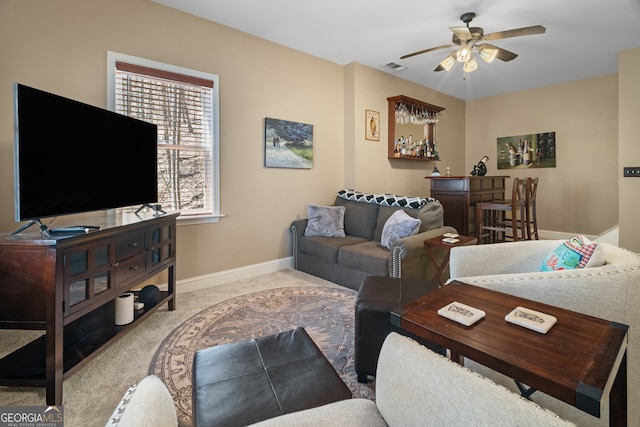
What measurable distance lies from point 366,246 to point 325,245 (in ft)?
1.56

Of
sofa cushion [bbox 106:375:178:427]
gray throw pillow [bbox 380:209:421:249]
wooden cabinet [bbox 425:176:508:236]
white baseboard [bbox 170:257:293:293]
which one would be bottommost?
white baseboard [bbox 170:257:293:293]

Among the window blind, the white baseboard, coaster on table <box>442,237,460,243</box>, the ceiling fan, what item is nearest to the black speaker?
the white baseboard

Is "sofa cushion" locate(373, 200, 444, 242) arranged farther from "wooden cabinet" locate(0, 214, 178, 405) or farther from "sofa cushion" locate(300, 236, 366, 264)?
"wooden cabinet" locate(0, 214, 178, 405)

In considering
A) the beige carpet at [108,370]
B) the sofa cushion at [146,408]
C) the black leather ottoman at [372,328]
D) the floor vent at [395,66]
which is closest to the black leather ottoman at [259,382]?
the sofa cushion at [146,408]

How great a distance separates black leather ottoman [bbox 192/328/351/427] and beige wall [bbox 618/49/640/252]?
5.00m

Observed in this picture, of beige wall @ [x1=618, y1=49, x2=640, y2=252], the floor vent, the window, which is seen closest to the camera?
the window

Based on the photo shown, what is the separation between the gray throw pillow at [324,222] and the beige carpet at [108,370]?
139cm

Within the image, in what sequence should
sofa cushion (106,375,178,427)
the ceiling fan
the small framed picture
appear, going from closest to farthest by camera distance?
sofa cushion (106,375,178,427) → the ceiling fan → the small framed picture

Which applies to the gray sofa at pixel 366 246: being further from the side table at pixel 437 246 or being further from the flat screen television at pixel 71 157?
the flat screen television at pixel 71 157

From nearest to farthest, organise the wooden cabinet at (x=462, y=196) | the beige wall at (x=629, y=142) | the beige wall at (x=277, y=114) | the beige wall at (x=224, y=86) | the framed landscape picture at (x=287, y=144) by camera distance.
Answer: the beige wall at (x=224, y=86)
the beige wall at (x=277, y=114)
the framed landscape picture at (x=287, y=144)
the beige wall at (x=629, y=142)
the wooden cabinet at (x=462, y=196)

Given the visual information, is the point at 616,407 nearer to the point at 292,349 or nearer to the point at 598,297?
the point at 598,297

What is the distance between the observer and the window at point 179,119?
2.85m

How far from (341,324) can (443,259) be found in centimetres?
140

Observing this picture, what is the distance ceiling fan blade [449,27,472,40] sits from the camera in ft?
9.65
